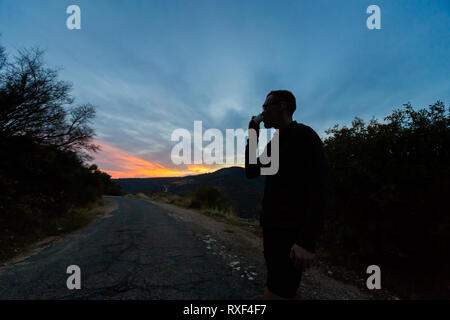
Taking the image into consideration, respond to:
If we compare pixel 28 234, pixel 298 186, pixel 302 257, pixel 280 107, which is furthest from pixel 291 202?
pixel 28 234

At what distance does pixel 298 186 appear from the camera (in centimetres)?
134

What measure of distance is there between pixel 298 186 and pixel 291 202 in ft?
0.44

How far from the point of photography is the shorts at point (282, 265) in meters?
1.21

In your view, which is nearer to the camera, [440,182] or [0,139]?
[440,182]

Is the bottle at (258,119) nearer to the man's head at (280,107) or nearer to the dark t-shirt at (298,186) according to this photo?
the man's head at (280,107)

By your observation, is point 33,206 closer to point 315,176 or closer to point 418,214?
point 315,176

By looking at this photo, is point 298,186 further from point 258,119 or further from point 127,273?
point 127,273

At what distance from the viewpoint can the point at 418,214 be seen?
316cm

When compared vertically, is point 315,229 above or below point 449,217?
above

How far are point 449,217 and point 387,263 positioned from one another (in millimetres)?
1294

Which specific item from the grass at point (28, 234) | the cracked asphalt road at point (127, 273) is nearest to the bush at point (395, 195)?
the cracked asphalt road at point (127, 273)

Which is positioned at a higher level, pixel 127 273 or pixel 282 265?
pixel 282 265
